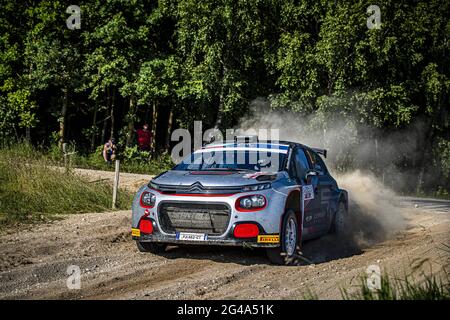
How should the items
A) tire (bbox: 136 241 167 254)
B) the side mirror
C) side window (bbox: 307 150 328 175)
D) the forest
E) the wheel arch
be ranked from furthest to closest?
the forest < side window (bbox: 307 150 328 175) < the side mirror < tire (bbox: 136 241 167 254) < the wheel arch

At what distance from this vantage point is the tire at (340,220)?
11008 mm

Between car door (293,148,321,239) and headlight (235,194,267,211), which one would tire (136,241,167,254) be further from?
car door (293,148,321,239)

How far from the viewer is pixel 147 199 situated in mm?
8781

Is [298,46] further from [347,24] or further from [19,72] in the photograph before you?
[19,72]

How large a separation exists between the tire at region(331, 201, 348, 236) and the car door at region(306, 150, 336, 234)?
0.35 m

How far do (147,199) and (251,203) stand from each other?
1.47 metres

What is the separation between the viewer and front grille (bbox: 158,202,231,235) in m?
8.36

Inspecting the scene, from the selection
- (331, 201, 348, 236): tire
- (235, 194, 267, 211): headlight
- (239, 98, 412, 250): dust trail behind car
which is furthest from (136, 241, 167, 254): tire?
(239, 98, 412, 250): dust trail behind car

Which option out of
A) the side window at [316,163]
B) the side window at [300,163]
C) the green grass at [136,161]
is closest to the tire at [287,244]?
the side window at [300,163]

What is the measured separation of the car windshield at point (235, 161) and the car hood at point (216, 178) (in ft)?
1.19

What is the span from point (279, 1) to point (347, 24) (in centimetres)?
417

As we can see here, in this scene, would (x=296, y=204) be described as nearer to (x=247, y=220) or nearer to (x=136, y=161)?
(x=247, y=220)

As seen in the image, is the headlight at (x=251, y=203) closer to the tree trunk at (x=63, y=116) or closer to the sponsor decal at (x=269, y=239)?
the sponsor decal at (x=269, y=239)
